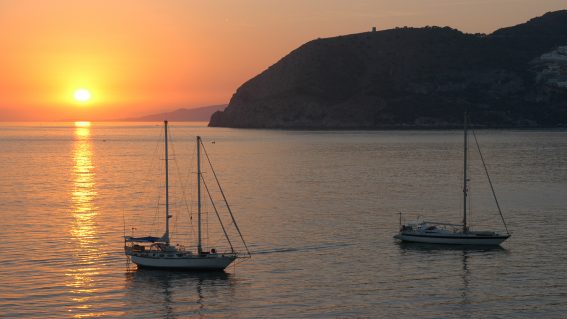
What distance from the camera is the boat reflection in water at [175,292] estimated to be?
45219mm

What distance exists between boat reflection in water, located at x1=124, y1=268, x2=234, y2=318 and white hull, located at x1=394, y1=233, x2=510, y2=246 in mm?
17944

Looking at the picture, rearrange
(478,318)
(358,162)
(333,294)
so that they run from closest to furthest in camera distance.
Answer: (478,318) < (333,294) < (358,162)

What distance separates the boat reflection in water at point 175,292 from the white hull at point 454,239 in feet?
58.9

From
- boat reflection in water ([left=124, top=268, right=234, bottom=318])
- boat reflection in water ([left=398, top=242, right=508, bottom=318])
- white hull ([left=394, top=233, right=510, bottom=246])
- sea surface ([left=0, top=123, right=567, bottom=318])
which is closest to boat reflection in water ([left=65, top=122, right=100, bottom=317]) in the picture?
sea surface ([left=0, top=123, right=567, bottom=318])

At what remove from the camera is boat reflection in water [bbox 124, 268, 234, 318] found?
4522cm

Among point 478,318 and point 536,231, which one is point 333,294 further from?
point 536,231

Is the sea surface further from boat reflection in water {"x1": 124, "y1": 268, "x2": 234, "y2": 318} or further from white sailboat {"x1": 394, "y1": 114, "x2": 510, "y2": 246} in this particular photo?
white sailboat {"x1": 394, "y1": 114, "x2": 510, "y2": 246}

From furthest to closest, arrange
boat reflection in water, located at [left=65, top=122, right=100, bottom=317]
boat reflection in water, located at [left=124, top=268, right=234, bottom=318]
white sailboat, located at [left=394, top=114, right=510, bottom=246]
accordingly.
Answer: white sailboat, located at [left=394, top=114, right=510, bottom=246] < boat reflection in water, located at [left=65, top=122, right=100, bottom=317] < boat reflection in water, located at [left=124, top=268, right=234, bottom=318]

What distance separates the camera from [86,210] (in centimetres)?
8469

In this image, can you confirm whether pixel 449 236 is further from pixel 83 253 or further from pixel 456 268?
pixel 83 253

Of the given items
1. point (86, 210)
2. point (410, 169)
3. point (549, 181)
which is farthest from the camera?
point (410, 169)

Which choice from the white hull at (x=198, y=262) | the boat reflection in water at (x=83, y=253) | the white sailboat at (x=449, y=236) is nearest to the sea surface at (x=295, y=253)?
the boat reflection in water at (x=83, y=253)

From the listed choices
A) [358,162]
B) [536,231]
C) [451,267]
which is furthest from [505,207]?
[358,162]

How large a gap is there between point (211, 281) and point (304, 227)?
2131 centimetres
